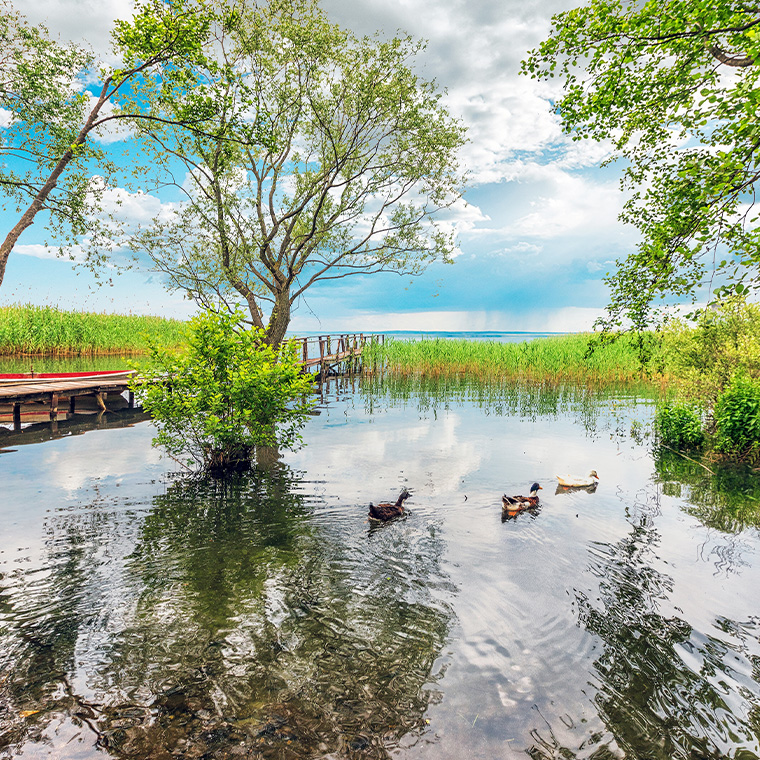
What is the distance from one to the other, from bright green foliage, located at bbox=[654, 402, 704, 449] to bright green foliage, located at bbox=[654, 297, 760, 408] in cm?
48

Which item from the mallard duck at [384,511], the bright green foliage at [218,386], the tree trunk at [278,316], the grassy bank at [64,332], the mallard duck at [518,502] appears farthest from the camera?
the grassy bank at [64,332]

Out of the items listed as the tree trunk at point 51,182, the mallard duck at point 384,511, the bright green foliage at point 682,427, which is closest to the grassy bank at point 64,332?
the tree trunk at point 51,182

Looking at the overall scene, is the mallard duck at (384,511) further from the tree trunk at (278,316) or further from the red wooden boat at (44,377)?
the red wooden boat at (44,377)

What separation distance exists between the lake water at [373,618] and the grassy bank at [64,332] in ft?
71.5

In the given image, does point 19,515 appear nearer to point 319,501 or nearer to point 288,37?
point 319,501

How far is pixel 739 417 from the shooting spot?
10.6m

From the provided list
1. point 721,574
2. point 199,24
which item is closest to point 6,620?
point 721,574

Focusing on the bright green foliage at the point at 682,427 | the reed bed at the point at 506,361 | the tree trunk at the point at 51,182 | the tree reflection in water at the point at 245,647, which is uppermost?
the tree trunk at the point at 51,182

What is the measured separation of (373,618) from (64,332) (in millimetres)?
35915

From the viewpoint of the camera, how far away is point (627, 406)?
1800 centimetres

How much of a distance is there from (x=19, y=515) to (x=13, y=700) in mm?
5059

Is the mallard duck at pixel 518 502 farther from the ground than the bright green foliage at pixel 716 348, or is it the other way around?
the bright green foliage at pixel 716 348

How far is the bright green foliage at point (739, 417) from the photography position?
10438 millimetres

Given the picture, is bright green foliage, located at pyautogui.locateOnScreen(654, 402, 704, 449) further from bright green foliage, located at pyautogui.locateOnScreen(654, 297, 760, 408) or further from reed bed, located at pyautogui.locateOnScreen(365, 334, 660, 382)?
reed bed, located at pyautogui.locateOnScreen(365, 334, 660, 382)
